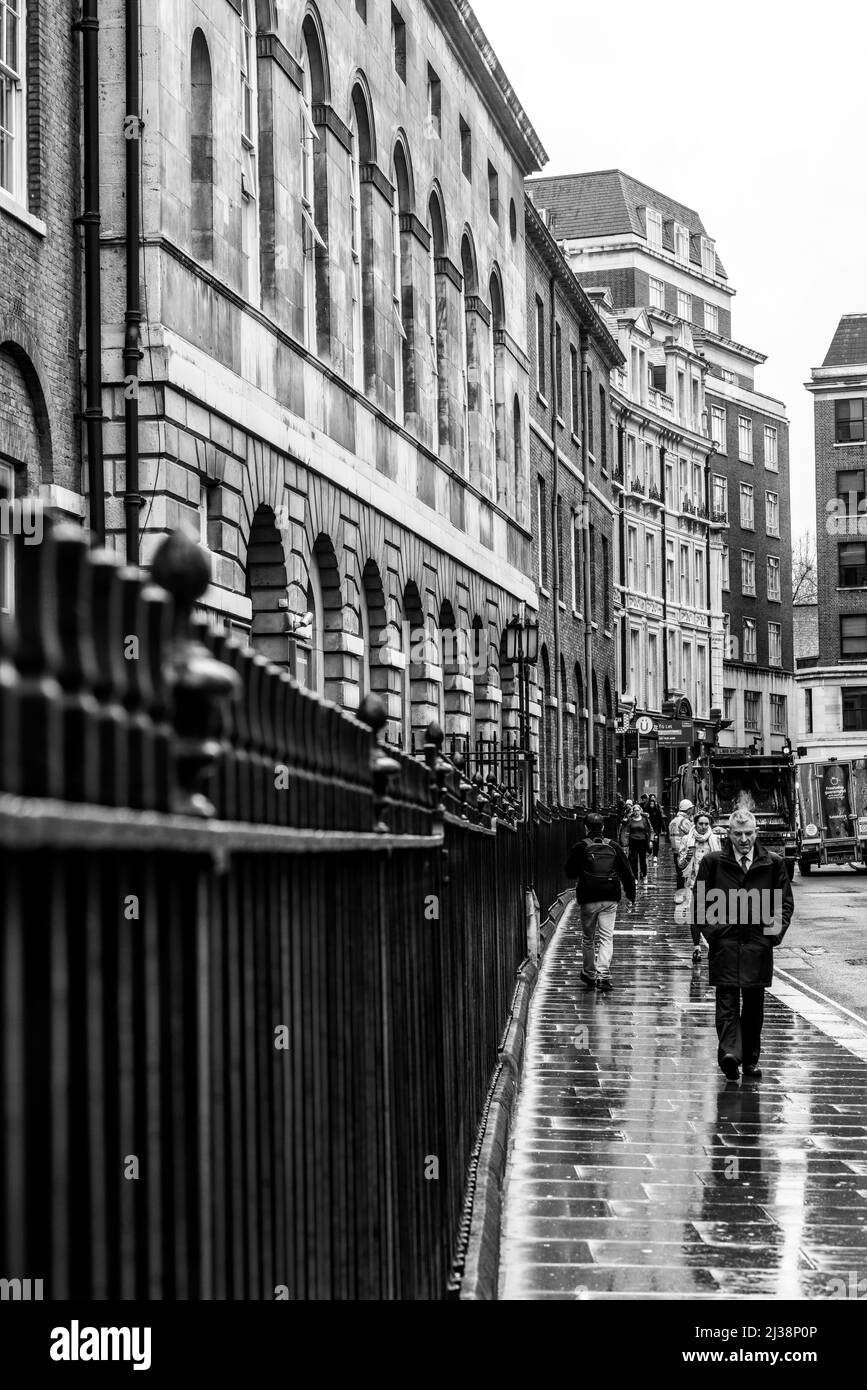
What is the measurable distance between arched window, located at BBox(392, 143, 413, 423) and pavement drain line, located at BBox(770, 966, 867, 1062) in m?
12.3

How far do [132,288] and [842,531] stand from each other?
77.0 meters

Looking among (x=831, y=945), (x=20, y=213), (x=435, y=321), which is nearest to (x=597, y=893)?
(x=831, y=945)

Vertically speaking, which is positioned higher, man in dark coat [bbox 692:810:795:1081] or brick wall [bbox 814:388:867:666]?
brick wall [bbox 814:388:867:666]

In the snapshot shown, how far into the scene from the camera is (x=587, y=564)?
57719mm

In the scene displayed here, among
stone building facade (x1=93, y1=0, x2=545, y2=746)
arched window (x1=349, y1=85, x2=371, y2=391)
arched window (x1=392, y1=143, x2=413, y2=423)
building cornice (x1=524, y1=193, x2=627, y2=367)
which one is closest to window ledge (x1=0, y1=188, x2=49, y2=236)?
stone building facade (x1=93, y1=0, x2=545, y2=746)

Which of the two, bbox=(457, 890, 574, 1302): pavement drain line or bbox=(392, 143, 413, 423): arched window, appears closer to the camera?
bbox=(457, 890, 574, 1302): pavement drain line

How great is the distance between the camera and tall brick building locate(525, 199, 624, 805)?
48125mm

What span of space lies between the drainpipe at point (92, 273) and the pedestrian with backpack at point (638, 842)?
25.7 m

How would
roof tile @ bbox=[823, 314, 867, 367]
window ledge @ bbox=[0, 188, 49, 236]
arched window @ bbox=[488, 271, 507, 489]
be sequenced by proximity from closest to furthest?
window ledge @ bbox=[0, 188, 49, 236] < arched window @ bbox=[488, 271, 507, 489] < roof tile @ bbox=[823, 314, 867, 367]

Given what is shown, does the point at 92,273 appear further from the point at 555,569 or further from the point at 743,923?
the point at 555,569

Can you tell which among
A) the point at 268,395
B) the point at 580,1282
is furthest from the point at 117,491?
the point at 580,1282

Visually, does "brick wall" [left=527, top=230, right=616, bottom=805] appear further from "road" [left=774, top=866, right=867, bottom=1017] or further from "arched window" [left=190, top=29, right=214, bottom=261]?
"arched window" [left=190, top=29, right=214, bottom=261]

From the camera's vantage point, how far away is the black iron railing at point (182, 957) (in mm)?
1970

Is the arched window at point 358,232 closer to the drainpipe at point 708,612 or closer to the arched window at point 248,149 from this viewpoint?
the arched window at point 248,149
